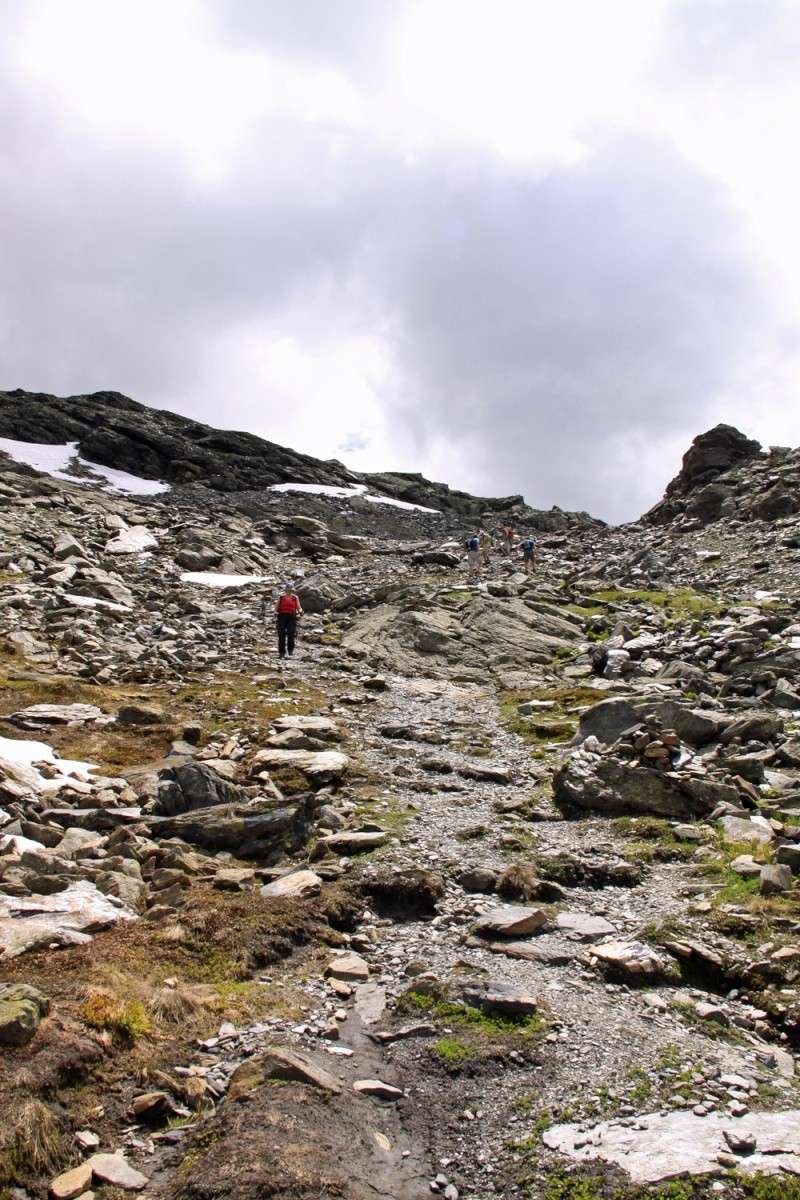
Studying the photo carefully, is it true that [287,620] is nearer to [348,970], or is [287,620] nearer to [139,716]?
[139,716]

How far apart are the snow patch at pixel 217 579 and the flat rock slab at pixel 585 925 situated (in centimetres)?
4161

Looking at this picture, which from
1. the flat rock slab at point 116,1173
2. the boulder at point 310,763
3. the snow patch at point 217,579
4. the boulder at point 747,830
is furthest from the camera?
the snow patch at point 217,579

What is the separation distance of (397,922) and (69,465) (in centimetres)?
9068

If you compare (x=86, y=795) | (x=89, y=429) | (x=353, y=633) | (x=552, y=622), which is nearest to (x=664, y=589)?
(x=552, y=622)

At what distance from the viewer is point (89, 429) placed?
337ft

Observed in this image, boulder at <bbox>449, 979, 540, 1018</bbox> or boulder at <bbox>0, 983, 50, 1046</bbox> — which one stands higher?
boulder at <bbox>0, 983, 50, 1046</bbox>

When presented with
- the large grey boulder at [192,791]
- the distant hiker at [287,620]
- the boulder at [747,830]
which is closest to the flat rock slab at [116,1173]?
the large grey boulder at [192,791]

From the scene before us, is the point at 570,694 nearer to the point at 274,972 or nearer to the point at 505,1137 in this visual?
the point at 274,972

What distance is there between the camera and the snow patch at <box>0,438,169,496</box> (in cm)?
8744

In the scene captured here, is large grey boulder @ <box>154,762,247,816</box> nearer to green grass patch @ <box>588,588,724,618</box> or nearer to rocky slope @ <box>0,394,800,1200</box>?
rocky slope @ <box>0,394,800,1200</box>

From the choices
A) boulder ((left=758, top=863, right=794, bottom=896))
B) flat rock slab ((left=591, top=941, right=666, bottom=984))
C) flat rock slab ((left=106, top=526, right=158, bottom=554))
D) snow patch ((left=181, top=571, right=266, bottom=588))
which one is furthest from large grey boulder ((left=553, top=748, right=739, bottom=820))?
flat rock slab ((left=106, top=526, right=158, bottom=554))

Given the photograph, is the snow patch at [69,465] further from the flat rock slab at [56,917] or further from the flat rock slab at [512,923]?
the flat rock slab at [512,923]

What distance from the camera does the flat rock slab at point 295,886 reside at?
445 inches

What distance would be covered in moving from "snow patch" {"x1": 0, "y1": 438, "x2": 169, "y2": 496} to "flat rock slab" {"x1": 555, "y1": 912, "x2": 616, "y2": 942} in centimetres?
8287
